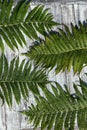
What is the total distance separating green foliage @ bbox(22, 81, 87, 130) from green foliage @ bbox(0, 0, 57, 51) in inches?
19.3

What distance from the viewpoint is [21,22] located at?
2428 mm

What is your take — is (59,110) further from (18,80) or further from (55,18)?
(55,18)

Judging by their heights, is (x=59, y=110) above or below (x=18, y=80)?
below

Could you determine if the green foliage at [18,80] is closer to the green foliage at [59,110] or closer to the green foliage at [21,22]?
the green foliage at [59,110]

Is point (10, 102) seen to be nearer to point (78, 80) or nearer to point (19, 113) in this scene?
point (19, 113)

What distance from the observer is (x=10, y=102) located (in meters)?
2.47

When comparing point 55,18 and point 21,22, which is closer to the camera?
point 21,22

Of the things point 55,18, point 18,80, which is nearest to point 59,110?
point 18,80

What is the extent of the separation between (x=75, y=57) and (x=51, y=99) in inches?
16.2

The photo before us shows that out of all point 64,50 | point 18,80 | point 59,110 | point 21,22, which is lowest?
point 59,110

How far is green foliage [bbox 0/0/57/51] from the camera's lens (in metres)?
2.38

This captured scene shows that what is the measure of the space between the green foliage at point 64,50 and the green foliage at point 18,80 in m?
0.10

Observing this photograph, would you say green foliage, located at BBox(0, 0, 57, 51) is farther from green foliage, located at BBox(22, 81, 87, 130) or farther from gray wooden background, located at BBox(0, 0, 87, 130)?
green foliage, located at BBox(22, 81, 87, 130)

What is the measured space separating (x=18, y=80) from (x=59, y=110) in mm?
437
